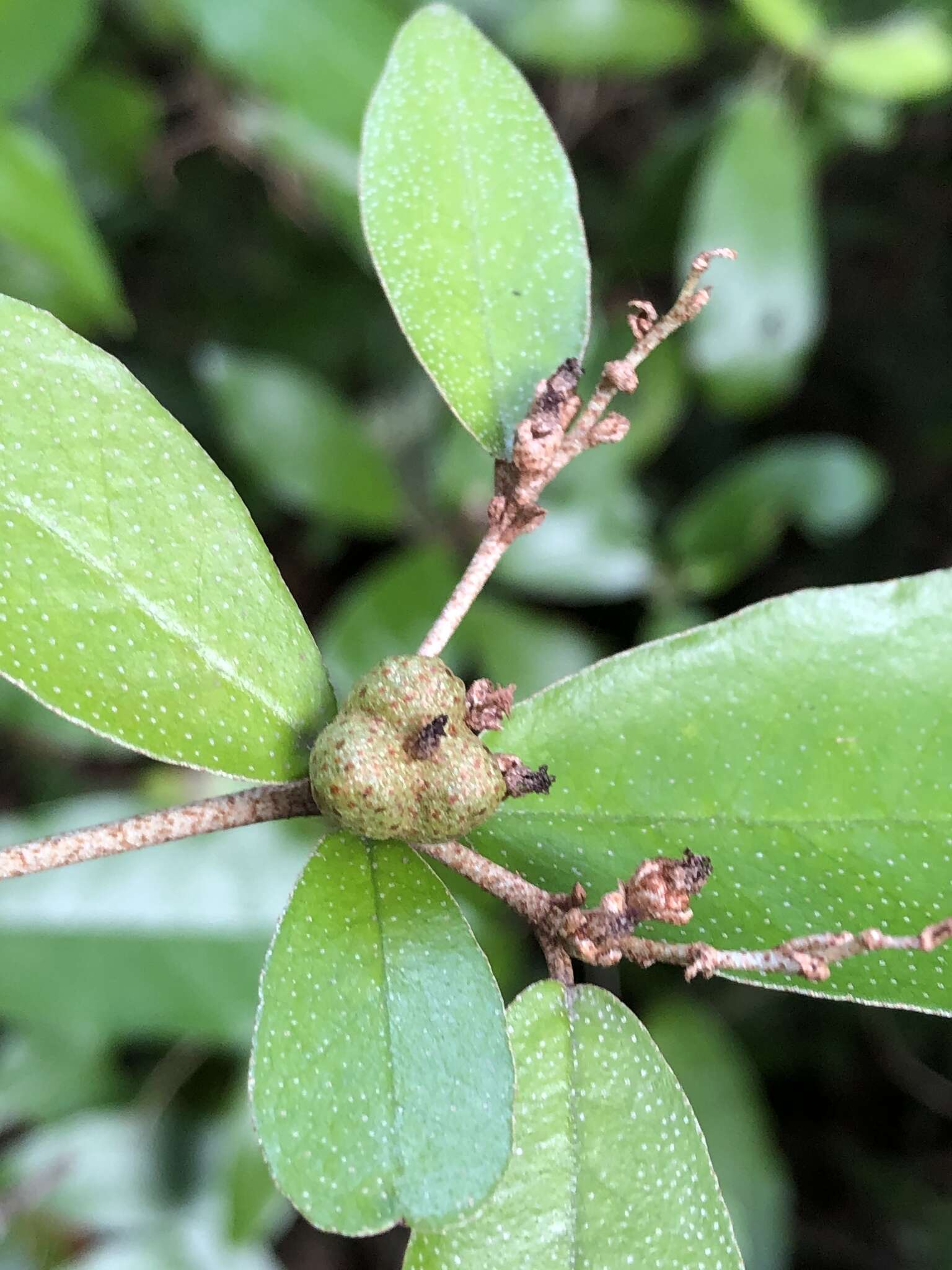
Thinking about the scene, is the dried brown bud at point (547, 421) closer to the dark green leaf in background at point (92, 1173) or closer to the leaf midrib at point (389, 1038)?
the leaf midrib at point (389, 1038)

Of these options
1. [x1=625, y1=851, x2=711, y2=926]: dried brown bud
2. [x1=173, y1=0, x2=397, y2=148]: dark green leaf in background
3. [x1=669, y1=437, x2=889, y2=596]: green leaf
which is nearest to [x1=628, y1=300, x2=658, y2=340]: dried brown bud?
[x1=625, y1=851, x2=711, y2=926]: dried brown bud

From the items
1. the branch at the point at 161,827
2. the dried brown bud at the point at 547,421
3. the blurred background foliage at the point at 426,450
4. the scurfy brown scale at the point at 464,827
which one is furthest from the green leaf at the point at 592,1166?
the blurred background foliage at the point at 426,450

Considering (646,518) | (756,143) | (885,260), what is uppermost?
(885,260)

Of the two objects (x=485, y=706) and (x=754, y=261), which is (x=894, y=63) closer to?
(x=754, y=261)

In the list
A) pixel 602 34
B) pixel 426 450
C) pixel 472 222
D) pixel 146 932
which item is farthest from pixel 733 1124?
pixel 602 34

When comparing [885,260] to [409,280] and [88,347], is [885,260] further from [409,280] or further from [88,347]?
[88,347]

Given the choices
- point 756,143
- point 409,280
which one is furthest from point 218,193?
point 409,280

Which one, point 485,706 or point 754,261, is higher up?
point 754,261
